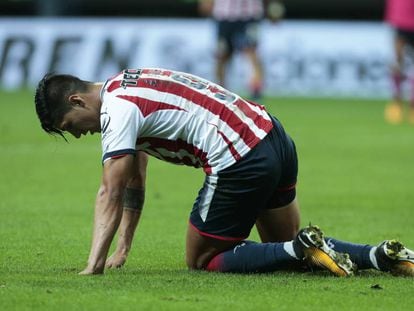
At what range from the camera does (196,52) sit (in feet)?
78.6

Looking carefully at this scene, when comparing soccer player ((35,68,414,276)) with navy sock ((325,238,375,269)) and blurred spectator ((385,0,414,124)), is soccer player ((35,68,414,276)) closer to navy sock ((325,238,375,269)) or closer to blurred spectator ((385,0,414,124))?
navy sock ((325,238,375,269))

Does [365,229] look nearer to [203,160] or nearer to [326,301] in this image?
[203,160]

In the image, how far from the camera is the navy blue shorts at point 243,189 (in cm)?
700

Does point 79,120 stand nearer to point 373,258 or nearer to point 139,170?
point 139,170

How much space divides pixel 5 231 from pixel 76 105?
2.40 m

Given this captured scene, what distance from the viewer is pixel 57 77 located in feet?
22.5

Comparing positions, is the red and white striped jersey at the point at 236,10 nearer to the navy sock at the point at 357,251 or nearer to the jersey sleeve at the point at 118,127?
→ the navy sock at the point at 357,251

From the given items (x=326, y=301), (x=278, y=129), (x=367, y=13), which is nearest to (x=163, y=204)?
(x=278, y=129)

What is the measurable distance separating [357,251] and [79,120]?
1829 mm

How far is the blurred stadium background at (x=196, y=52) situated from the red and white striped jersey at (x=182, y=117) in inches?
655

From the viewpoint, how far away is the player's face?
688cm

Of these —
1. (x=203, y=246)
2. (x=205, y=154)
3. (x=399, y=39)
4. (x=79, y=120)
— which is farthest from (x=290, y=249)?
(x=399, y=39)

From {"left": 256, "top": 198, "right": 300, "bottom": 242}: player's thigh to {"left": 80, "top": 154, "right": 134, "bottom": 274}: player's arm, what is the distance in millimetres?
1115

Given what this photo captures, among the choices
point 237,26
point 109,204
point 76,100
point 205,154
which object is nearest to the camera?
point 109,204
